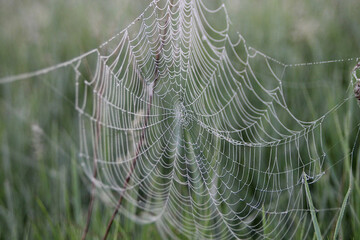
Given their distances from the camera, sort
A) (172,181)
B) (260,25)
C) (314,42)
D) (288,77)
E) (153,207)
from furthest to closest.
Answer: (260,25), (314,42), (288,77), (153,207), (172,181)

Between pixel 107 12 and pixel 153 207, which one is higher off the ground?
pixel 107 12

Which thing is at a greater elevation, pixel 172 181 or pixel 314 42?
pixel 314 42

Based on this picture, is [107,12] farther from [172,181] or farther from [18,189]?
[172,181]

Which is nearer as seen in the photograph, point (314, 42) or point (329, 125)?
point (329, 125)

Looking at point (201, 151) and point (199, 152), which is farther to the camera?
point (199, 152)

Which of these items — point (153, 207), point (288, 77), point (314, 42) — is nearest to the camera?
point (153, 207)

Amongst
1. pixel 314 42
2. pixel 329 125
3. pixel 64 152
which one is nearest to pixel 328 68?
pixel 314 42

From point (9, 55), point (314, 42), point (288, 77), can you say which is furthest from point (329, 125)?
point (9, 55)

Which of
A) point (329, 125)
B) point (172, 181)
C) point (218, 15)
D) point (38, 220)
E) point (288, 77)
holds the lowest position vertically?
point (38, 220)

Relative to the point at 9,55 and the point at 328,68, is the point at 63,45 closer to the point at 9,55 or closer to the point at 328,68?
the point at 9,55
